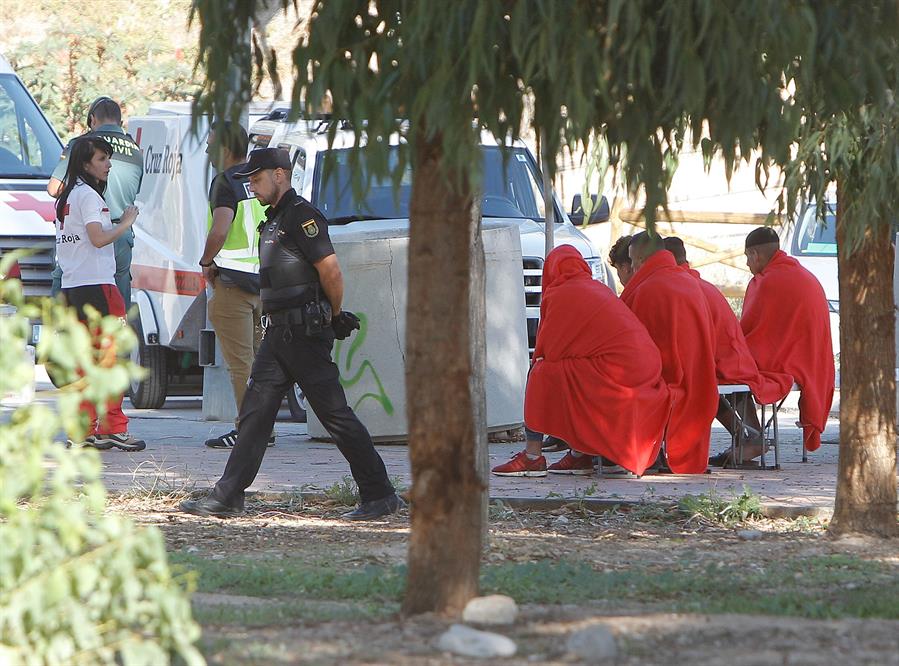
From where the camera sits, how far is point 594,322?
945 centimetres

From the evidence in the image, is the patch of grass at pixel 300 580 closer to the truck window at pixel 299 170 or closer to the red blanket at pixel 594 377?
the red blanket at pixel 594 377

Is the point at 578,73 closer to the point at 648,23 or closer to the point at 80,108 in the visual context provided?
the point at 648,23

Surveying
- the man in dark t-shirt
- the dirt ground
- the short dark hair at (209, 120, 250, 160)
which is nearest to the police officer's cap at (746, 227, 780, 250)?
the dirt ground

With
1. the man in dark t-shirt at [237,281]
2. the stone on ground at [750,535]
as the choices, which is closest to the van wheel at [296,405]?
the man in dark t-shirt at [237,281]

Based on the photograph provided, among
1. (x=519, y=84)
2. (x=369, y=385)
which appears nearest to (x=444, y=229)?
(x=519, y=84)

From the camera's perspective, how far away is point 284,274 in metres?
7.69

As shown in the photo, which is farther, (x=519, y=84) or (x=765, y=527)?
(x=765, y=527)

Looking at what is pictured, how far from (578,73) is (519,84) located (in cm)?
53

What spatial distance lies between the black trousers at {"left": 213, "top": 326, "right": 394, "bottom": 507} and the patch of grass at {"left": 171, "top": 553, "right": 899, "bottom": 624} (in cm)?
126

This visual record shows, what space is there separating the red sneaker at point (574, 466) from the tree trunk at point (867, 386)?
Result: 2.82 m

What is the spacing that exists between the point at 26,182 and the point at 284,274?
5.74 m

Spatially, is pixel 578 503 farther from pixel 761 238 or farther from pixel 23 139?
pixel 23 139

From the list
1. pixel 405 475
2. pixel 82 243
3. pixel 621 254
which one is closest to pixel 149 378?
pixel 82 243

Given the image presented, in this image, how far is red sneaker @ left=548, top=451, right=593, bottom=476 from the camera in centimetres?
973
